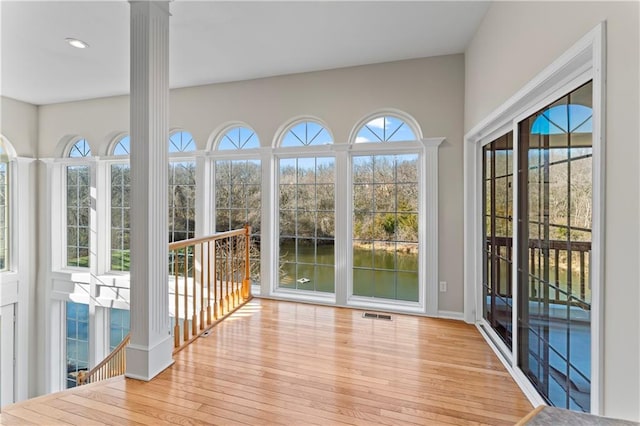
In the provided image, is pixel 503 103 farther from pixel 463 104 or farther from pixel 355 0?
pixel 355 0

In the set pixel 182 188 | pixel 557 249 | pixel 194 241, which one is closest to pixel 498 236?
pixel 557 249

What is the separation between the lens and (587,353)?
1499mm

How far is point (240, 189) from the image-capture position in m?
4.25

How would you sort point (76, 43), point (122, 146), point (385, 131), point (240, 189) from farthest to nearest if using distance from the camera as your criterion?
point (122, 146) < point (240, 189) < point (385, 131) < point (76, 43)

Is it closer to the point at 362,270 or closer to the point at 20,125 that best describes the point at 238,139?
the point at 362,270

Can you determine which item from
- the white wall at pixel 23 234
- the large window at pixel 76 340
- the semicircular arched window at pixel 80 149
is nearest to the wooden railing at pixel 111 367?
the large window at pixel 76 340

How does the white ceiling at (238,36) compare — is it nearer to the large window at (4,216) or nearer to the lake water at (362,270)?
the large window at (4,216)

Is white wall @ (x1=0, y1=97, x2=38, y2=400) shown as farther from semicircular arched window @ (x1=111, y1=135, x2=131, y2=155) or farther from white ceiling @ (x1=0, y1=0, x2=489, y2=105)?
semicircular arched window @ (x1=111, y1=135, x2=131, y2=155)

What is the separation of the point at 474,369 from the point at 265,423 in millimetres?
1589

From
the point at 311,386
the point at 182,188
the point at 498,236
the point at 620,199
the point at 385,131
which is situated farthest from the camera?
the point at 182,188

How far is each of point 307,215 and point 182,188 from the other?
2003 millimetres

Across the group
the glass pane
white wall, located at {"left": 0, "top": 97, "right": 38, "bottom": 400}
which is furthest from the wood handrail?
white wall, located at {"left": 0, "top": 97, "right": 38, "bottom": 400}

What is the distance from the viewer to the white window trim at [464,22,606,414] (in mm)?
1231

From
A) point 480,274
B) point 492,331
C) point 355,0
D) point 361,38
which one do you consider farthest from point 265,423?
point 361,38
